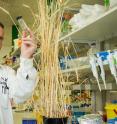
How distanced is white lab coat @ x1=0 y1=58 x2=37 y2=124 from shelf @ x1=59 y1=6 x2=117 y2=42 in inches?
17.4

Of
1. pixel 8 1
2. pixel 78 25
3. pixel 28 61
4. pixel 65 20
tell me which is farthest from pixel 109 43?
pixel 8 1

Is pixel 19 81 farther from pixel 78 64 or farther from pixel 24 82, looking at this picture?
pixel 78 64

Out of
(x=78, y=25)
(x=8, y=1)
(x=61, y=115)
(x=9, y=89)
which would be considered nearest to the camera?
(x=61, y=115)

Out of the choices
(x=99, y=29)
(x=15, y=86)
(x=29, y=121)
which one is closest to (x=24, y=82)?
(x=15, y=86)

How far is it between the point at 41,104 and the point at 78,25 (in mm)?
733

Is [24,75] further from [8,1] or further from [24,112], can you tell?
[8,1]

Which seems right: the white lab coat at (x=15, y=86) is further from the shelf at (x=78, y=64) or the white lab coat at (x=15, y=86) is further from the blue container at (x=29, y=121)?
the blue container at (x=29, y=121)

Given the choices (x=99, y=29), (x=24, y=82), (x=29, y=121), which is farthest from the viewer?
(x=29, y=121)

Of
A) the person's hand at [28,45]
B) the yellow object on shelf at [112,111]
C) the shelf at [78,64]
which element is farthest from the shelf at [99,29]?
the yellow object on shelf at [112,111]

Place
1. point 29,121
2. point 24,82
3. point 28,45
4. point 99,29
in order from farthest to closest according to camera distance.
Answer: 1. point 29,121
2. point 99,29
3. point 24,82
4. point 28,45

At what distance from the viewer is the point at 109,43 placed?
239cm

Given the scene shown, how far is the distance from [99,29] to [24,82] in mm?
633

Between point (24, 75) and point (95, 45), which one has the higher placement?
point (95, 45)

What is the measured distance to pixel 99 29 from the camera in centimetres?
192
